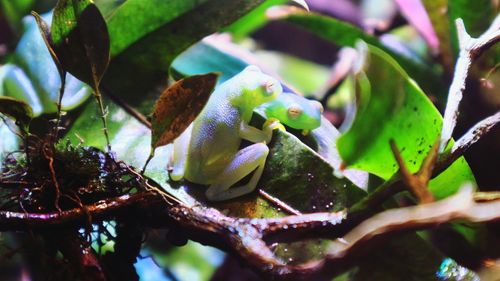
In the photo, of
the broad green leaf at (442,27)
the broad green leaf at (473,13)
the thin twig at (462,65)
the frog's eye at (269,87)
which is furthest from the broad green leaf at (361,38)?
the frog's eye at (269,87)

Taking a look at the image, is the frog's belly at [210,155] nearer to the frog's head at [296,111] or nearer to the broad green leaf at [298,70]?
the frog's head at [296,111]

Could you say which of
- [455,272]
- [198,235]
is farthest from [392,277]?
[198,235]

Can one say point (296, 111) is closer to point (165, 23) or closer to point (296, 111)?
point (296, 111)

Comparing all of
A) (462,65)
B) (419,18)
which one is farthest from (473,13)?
(462,65)

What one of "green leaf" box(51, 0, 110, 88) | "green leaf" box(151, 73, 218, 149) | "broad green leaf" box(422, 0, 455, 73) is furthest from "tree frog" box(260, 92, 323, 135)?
"broad green leaf" box(422, 0, 455, 73)

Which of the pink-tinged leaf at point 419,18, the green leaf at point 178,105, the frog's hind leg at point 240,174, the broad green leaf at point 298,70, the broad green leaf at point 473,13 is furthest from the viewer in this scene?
the broad green leaf at point 298,70

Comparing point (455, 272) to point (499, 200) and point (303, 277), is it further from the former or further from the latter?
point (303, 277)

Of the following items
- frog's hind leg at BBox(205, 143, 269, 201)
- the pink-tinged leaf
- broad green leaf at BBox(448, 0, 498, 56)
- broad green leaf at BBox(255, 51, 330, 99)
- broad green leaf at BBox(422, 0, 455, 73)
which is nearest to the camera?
frog's hind leg at BBox(205, 143, 269, 201)

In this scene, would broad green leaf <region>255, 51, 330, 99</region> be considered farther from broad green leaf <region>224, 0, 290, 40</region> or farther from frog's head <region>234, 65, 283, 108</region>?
frog's head <region>234, 65, 283, 108</region>
